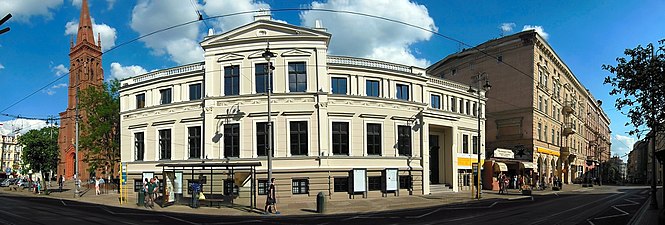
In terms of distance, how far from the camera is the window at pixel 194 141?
3371cm

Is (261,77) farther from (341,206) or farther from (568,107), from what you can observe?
(568,107)

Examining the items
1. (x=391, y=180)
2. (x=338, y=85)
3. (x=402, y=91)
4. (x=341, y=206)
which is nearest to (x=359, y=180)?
(x=391, y=180)

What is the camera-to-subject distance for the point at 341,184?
104 ft

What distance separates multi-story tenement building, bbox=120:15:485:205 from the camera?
31484 millimetres

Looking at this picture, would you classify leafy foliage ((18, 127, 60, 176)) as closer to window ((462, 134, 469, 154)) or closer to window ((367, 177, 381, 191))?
window ((367, 177, 381, 191))

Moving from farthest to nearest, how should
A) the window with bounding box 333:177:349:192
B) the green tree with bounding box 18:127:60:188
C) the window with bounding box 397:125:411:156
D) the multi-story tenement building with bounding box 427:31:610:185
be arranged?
the green tree with bounding box 18:127:60:188 → the multi-story tenement building with bounding box 427:31:610:185 → the window with bounding box 397:125:411:156 → the window with bounding box 333:177:349:192

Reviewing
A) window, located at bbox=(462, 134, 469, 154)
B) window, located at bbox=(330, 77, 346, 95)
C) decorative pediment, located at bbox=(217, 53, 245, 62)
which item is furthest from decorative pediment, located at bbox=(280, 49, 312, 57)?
window, located at bbox=(462, 134, 469, 154)

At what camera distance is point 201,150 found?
33.0 metres

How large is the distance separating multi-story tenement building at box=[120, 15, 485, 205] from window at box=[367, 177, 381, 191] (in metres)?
0.07

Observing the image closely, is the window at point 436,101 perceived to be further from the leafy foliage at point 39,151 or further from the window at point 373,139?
the leafy foliage at point 39,151

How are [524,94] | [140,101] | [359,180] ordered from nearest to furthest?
1. [359,180]
2. [140,101]
3. [524,94]

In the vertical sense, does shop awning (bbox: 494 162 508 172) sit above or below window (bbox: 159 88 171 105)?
below

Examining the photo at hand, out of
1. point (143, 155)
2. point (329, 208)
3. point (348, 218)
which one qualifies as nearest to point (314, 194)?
point (329, 208)

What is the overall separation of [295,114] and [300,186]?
16.5 ft
